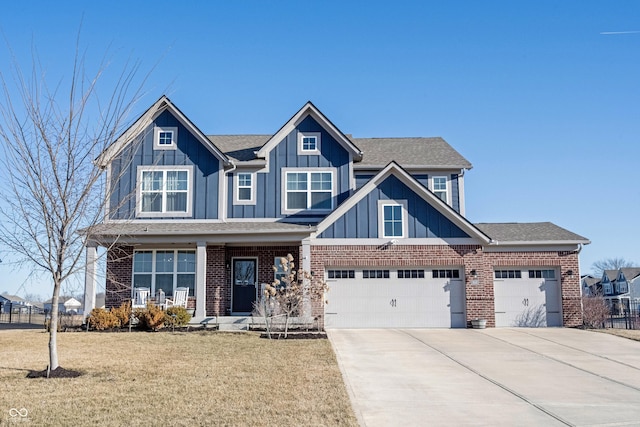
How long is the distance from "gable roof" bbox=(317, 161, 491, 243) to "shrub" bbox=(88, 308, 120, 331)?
733 centimetres

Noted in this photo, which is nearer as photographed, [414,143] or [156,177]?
[156,177]

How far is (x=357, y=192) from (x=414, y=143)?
6.40 metres

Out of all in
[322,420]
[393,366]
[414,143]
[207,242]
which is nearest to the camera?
[322,420]

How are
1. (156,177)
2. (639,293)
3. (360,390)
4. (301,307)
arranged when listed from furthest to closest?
(639,293) < (156,177) < (301,307) < (360,390)

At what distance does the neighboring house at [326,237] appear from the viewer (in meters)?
20.0

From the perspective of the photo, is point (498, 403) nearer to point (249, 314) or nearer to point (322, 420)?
point (322, 420)

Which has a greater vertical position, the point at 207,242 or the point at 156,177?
the point at 156,177

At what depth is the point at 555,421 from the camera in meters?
7.71

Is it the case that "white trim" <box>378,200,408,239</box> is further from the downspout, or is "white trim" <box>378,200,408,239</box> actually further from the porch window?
the porch window

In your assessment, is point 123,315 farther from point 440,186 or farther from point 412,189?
point 440,186

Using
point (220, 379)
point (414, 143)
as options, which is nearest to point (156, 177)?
point (414, 143)

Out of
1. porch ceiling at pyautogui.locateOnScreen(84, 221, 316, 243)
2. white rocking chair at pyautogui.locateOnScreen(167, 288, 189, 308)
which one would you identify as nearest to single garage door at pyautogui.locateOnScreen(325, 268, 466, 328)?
porch ceiling at pyautogui.locateOnScreen(84, 221, 316, 243)

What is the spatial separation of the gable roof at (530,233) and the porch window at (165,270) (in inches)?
438

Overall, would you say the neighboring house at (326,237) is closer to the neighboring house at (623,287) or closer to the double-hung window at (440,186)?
the double-hung window at (440,186)
